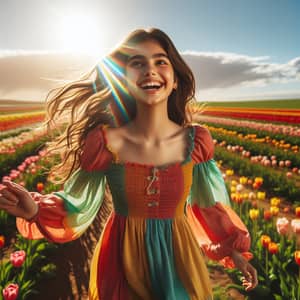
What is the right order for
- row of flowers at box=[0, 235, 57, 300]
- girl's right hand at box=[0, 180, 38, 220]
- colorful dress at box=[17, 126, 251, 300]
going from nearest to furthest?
girl's right hand at box=[0, 180, 38, 220], colorful dress at box=[17, 126, 251, 300], row of flowers at box=[0, 235, 57, 300]

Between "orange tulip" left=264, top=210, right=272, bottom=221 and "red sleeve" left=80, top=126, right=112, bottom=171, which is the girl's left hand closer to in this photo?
"red sleeve" left=80, top=126, right=112, bottom=171

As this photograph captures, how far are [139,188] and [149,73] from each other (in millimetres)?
521

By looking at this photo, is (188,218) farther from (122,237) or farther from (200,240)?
(122,237)

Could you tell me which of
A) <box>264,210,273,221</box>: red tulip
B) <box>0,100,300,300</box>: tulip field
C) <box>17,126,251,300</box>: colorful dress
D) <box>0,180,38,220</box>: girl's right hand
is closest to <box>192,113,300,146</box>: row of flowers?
<box>0,100,300,300</box>: tulip field

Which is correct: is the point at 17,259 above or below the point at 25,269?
above

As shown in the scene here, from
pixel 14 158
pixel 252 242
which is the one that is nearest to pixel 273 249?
pixel 252 242

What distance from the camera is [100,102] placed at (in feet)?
6.77

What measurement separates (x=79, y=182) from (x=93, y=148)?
0.19 m

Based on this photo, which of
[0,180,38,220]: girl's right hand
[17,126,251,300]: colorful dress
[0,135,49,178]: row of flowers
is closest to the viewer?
[0,180,38,220]: girl's right hand

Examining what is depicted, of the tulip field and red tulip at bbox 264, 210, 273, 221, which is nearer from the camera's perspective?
the tulip field

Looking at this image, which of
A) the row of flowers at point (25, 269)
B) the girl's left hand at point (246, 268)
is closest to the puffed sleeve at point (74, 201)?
the girl's left hand at point (246, 268)

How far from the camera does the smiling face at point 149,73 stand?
1.83 m

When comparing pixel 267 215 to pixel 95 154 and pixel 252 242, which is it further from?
pixel 95 154

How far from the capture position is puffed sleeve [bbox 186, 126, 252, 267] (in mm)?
1988
